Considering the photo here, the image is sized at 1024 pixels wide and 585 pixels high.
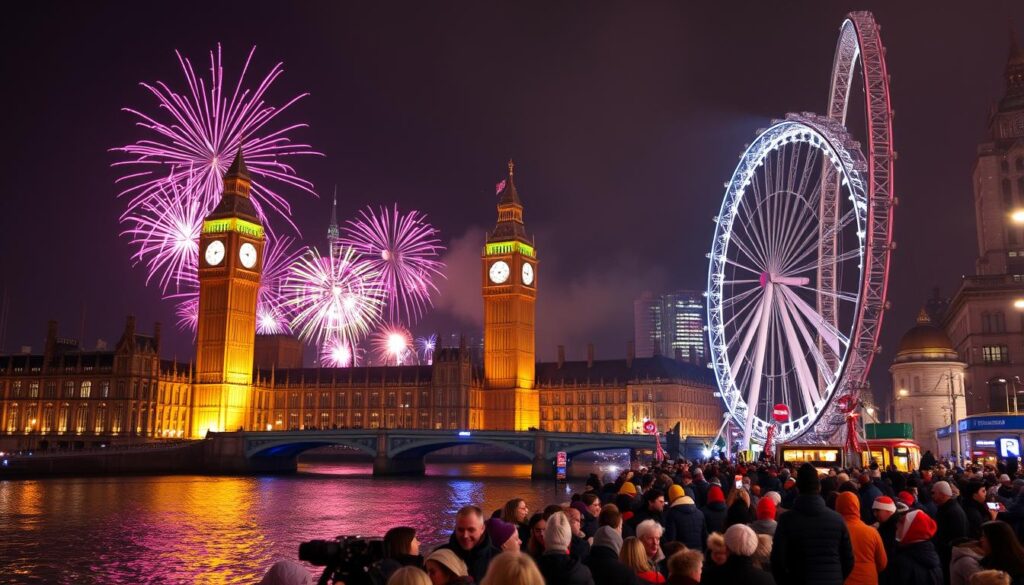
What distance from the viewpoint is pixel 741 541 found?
8.85 meters

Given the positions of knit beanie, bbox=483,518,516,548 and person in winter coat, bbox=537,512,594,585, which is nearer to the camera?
person in winter coat, bbox=537,512,594,585

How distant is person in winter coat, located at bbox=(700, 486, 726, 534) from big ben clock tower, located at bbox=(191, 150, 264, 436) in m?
119

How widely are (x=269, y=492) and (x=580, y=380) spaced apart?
304ft

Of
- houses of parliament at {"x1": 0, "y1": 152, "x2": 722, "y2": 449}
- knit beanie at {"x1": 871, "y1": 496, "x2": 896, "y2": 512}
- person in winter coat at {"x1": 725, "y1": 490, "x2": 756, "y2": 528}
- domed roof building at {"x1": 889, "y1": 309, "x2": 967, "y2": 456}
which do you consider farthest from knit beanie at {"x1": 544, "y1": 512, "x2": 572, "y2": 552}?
houses of parliament at {"x1": 0, "y1": 152, "x2": 722, "y2": 449}

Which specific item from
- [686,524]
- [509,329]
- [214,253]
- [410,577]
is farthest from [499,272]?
Answer: [410,577]

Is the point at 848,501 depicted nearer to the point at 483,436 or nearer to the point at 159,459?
the point at 483,436

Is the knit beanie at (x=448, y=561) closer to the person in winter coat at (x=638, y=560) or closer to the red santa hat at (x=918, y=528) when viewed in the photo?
the person in winter coat at (x=638, y=560)

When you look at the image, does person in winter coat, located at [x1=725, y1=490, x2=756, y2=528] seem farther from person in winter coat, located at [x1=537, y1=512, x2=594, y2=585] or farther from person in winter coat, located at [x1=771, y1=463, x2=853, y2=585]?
person in winter coat, located at [x1=537, y1=512, x2=594, y2=585]

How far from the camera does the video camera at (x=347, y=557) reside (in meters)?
7.54

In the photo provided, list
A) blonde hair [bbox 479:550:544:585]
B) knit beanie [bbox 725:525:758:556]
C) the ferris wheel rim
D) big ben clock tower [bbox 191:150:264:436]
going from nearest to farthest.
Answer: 1. blonde hair [bbox 479:550:544:585]
2. knit beanie [bbox 725:525:758:556]
3. the ferris wheel rim
4. big ben clock tower [bbox 191:150:264:436]

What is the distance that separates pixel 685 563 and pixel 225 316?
127m

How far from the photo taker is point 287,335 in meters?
184

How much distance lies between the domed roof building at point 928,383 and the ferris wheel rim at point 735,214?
1229 inches

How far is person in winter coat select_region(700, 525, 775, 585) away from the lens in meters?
8.66
